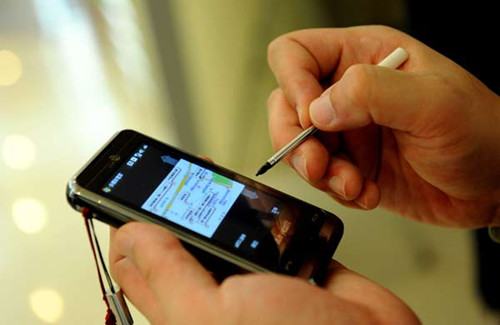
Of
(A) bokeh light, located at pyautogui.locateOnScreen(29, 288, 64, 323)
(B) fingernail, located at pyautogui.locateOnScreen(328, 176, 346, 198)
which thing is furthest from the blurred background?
(B) fingernail, located at pyautogui.locateOnScreen(328, 176, 346, 198)

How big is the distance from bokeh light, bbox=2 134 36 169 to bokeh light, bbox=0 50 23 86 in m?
0.13

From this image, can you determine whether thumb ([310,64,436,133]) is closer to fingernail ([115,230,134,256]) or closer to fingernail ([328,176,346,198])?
fingernail ([328,176,346,198])

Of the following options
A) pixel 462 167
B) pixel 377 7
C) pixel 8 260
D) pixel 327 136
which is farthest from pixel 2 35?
pixel 377 7

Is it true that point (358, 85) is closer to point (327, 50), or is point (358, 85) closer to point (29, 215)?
point (327, 50)

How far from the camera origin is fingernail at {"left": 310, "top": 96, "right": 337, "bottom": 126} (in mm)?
555

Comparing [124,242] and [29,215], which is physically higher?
[124,242]

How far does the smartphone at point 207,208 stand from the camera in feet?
1.63

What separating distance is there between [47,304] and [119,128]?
0.91ft

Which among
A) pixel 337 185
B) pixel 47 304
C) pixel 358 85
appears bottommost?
pixel 47 304

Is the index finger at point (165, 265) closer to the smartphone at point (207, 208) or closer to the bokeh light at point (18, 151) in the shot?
the smartphone at point (207, 208)

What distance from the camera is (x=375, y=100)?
0.53m

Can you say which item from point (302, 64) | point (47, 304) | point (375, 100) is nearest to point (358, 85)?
point (375, 100)

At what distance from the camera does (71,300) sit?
63cm

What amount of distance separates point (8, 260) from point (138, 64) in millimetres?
396
